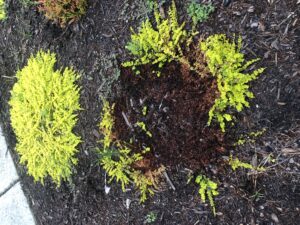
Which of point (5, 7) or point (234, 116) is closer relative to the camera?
point (234, 116)

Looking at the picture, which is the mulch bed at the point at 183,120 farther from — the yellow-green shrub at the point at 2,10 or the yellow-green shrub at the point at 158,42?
the yellow-green shrub at the point at 2,10

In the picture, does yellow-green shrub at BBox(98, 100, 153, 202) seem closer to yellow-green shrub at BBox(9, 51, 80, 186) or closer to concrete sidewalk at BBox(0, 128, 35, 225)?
yellow-green shrub at BBox(9, 51, 80, 186)

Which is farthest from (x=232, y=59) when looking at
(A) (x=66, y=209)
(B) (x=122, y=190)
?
(A) (x=66, y=209)

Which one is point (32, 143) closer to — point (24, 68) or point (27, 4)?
point (24, 68)

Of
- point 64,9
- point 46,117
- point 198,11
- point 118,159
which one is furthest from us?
point 46,117

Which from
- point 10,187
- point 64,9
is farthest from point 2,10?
point 10,187

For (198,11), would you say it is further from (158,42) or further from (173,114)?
(173,114)
